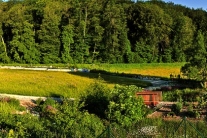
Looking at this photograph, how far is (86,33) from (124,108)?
4635 centimetres

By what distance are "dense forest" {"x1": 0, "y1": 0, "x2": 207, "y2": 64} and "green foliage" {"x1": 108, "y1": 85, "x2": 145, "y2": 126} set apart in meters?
39.2

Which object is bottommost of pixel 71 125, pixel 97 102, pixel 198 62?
pixel 97 102

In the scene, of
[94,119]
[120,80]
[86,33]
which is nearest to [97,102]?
[94,119]

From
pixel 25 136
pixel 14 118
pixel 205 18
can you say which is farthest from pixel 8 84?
pixel 205 18

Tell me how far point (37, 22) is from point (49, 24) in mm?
4292

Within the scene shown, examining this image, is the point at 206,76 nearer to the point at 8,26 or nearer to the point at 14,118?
the point at 14,118

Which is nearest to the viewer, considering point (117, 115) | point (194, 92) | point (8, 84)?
point (117, 115)

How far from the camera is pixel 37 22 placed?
199 feet

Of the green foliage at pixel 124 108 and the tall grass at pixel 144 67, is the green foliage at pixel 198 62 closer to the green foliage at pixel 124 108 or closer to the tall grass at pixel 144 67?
the green foliage at pixel 124 108

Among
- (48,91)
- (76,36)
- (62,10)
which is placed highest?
(62,10)

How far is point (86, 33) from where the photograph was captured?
61062 millimetres

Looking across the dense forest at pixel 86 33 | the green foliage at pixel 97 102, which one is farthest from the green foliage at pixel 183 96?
the dense forest at pixel 86 33

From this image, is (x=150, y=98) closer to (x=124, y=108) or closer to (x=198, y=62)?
(x=124, y=108)

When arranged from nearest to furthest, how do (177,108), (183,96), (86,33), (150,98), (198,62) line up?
(177,108)
(150,98)
(183,96)
(198,62)
(86,33)
